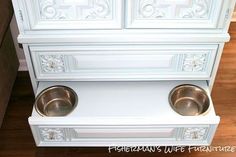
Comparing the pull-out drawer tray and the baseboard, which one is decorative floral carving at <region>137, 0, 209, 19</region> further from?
the baseboard

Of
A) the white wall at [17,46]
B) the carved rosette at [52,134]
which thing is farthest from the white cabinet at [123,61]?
the white wall at [17,46]

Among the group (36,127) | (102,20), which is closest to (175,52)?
(102,20)

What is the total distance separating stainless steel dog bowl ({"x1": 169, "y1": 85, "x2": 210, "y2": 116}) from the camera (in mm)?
1646

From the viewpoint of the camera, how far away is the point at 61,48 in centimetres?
152

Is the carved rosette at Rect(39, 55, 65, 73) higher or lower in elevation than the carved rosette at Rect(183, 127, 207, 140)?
higher

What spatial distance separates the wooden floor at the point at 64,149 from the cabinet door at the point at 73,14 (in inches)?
23.5

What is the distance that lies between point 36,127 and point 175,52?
27.2 inches

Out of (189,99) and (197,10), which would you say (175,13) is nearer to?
(197,10)

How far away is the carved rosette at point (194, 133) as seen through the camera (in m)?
1.54

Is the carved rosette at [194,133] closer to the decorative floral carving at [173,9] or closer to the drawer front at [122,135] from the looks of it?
the drawer front at [122,135]

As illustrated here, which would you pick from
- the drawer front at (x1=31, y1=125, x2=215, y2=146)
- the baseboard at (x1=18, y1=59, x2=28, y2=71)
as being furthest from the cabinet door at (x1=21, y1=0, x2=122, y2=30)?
the baseboard at (x1=18, y1=59, x2=28, y2=71)

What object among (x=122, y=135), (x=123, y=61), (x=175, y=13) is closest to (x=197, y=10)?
(x=175, y=13)

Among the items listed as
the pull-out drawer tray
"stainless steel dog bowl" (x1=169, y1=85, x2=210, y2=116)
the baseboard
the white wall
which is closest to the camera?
the pull-out drawer tray

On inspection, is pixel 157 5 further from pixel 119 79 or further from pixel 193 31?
pixel 119 79
